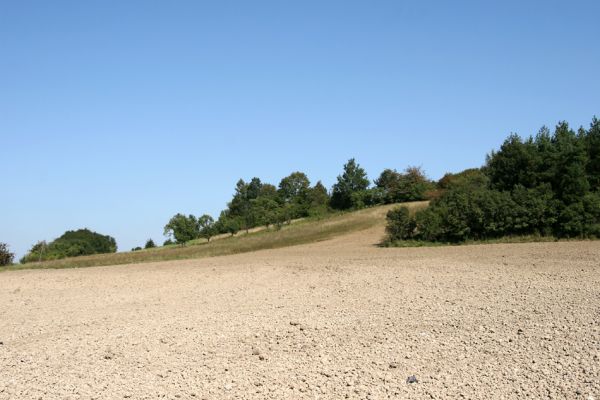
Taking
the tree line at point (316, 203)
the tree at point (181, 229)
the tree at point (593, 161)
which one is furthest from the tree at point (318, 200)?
the tree at point (593, 161)

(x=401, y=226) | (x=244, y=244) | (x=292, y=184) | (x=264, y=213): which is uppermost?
(x=292, y=184)

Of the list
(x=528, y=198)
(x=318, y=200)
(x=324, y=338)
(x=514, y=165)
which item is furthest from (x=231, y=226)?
(x=324, y=338)

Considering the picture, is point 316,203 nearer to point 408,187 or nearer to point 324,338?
point 408,187

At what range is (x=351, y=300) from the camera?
1276 cm

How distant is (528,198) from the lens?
27.2 meters

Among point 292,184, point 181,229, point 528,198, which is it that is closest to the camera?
point 528,198

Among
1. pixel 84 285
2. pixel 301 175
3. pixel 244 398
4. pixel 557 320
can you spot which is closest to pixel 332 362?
pixel 244 398

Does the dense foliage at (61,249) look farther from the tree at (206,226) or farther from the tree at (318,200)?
the tree at (318,200)

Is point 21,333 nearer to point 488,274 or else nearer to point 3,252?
point 488,274

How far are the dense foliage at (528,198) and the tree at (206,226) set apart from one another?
25482 mm

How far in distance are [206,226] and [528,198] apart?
33652 mm

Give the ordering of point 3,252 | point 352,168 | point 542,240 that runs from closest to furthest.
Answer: point 542,240
point 3,252
point 352,168

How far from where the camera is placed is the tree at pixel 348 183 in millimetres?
78562

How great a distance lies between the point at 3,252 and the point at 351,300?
3387 centimetres
